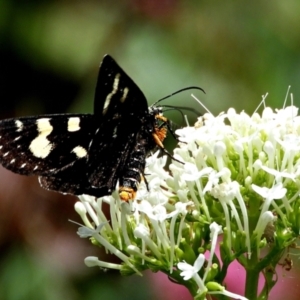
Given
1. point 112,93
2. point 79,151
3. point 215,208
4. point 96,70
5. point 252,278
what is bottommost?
point 252,278

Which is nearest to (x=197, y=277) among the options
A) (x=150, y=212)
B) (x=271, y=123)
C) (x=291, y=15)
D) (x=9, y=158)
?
(x=150, y=212)

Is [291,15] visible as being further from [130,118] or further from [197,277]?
[197,277]

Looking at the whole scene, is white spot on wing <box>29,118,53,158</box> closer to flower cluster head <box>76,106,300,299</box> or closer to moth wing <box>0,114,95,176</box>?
moth wing <box>0,114,95,176</box>

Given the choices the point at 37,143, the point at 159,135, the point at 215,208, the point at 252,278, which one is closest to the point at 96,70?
the point at 159,135

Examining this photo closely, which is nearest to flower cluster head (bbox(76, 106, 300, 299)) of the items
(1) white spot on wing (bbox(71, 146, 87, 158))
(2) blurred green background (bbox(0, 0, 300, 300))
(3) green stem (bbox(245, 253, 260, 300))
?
(3) green stem (bbox(245, 253, 260, 300))

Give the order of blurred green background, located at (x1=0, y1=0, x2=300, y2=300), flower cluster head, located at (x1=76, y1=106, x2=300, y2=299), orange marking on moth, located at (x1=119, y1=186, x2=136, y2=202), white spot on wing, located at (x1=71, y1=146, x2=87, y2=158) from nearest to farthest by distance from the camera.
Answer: flower cluster head, located at (x1=76, y1=106, x2=300, y2=299) → orange marking on moth, located at (x1=119, y1=186, x2=136, y2=202) → white spot on wing, located at (x1=71, y1=146, x2=87, y2=158) → blurred green background, located at (x1=0, y1=0, x2=300, y2=300)

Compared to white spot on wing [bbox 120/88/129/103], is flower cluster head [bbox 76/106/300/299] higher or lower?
lower

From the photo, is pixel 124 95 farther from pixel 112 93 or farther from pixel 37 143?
pixel 37 143
